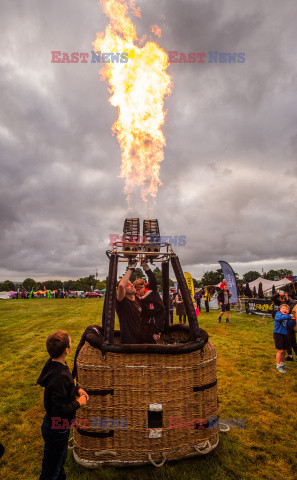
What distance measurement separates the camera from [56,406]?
2387 mm

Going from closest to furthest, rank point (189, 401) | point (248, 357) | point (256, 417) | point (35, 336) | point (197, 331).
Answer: point (189, 401)
point (197, 331)
point (256, 417)
point (248, 357)
point (35, 336)

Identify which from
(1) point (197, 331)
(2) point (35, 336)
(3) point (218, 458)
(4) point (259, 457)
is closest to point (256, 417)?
(4) point (259, 457)

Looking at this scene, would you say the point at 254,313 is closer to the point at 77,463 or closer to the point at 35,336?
the point at 35,336

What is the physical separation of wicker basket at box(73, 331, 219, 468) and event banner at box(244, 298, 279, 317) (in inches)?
604

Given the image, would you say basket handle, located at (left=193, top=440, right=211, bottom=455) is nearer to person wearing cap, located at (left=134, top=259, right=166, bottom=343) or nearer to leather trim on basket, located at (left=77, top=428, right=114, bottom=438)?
leather trim on basket, located at (left=77, top=428, right=114, bottom=438)

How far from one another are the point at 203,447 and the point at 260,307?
16796mm

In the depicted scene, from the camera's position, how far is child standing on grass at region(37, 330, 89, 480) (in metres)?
2.44

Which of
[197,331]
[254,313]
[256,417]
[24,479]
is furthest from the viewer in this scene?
[254,313]

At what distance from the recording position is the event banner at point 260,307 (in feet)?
56.8

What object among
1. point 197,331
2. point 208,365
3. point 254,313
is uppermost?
point 197,331

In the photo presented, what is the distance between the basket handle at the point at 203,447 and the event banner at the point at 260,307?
1490cm

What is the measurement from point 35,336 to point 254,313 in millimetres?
14890

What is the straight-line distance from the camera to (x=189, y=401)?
3213 millimetres

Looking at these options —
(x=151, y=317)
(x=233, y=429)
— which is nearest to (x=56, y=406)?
(x=151, y=317)
